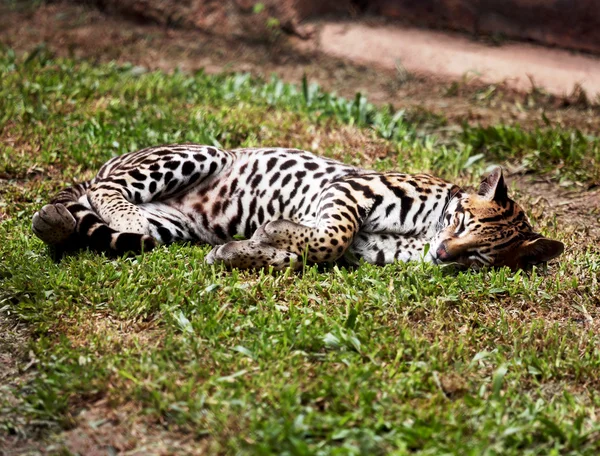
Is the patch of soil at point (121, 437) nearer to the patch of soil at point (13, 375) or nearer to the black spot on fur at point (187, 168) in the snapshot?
the patch of soil at point (13, 375)

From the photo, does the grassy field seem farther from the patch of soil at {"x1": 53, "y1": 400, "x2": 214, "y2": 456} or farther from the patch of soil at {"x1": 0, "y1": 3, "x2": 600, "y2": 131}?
the patch of soil at {"x1": 0, "y1": 3, "x2": 600, "y2": 131}

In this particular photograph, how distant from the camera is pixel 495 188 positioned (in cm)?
651

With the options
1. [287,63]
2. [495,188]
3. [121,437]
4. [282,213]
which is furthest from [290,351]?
[287,63]

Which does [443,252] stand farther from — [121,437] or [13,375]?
[13,375]

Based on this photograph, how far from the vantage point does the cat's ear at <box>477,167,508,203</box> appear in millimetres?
6516

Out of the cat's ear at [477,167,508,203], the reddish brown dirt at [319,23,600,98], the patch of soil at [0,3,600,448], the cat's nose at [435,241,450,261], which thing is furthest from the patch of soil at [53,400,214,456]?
the reddish brown dirt at [319,23,600,98]

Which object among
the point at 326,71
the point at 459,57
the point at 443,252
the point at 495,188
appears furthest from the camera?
the point at 326,71

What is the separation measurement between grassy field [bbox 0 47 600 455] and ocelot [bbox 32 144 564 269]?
0.18m

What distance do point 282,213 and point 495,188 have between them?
166cm

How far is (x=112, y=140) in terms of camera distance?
8656mm

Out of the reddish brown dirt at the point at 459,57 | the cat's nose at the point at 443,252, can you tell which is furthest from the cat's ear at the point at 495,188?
the reddish brown dirt at the point at 459,57

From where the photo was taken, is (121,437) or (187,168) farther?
(187,168)

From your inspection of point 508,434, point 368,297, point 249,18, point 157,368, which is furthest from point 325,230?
point 249,18

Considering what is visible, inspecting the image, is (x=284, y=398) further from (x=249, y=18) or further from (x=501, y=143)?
(x=249, y=18)
